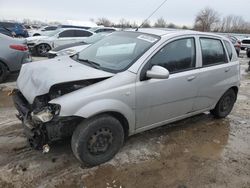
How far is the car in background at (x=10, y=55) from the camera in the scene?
23.4 feet

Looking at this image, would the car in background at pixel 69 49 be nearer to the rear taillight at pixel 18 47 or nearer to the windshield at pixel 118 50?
the rear taillight at pixel 18 47

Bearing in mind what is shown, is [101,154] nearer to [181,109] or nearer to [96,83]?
[96,83]

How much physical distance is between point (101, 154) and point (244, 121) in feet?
11.0

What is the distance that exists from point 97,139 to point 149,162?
0.81m

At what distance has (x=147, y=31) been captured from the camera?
164 inches

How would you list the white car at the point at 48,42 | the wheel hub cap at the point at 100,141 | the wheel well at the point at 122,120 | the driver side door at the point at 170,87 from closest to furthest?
the wheel hub cap at the point at 100,141, the wheel well at the point at 122,120, the driver side door at the point at 170,87, the white car at the point at 48,42

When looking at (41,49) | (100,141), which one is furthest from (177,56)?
(41,49)

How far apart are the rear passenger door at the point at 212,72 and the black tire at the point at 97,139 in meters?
1.66

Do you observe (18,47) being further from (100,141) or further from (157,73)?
(157,73)

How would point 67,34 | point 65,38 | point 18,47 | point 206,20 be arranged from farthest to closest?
point 206,20, point 67,34, point 65,38, point 18,47

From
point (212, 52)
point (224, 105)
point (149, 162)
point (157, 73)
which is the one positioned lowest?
point (149, 162)

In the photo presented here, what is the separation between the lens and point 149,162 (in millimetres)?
3553

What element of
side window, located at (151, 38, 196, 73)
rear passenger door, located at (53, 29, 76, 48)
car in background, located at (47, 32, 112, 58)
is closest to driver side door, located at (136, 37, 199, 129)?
side window, located at (151, 38, 196, 73)

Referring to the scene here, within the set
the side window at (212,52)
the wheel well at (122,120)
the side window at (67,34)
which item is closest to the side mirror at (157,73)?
the wheel well at (122,120)
